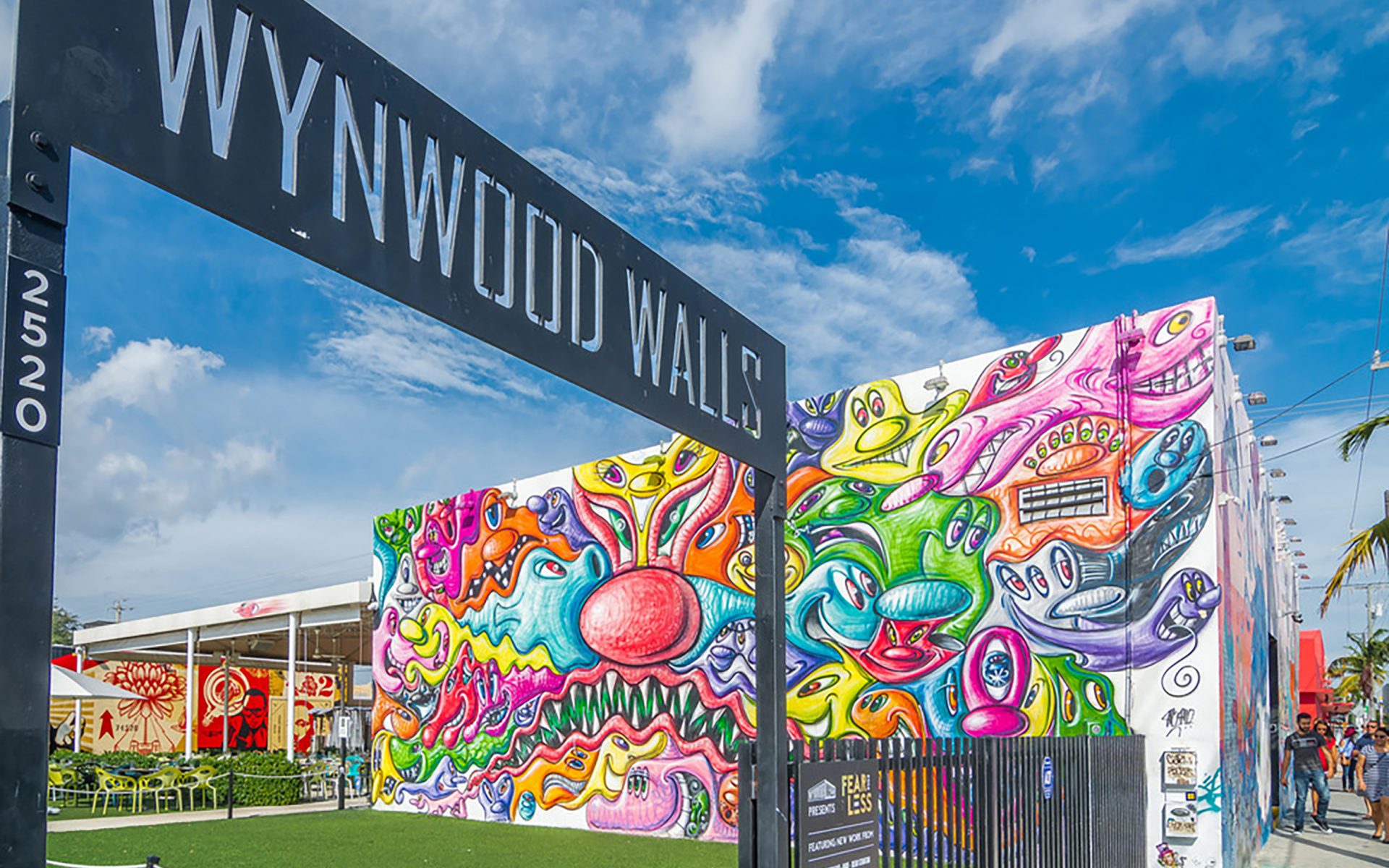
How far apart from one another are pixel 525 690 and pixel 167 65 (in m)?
15.1

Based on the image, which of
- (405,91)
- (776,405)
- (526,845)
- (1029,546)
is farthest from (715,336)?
(526,845)

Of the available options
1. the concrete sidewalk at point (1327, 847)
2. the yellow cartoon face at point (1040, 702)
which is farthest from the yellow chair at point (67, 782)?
the concrete sidewalk at point (1327, 847)

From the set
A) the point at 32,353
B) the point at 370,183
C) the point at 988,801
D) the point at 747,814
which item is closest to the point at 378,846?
the point at 988,801

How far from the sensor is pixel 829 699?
13445 millimetres

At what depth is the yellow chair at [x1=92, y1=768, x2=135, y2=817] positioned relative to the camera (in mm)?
20258

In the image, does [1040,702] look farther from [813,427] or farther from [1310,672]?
[1310,672]

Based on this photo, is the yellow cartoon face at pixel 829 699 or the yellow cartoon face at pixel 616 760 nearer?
the yellow cartoon face at pixel 829 699

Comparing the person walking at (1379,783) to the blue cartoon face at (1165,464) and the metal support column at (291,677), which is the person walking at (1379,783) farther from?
the metal support column at (291,677)

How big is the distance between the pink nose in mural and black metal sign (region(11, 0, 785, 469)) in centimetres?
1035

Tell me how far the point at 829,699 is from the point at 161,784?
577 inches

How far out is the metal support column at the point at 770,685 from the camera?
5.04 m

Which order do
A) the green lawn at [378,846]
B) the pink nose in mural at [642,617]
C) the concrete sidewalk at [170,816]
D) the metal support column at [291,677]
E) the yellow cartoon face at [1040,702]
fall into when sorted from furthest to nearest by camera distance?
the metal support column at [291,677] < the concrete sidewalk at [170,816] < the pink nose in mural at [642,617] < the green lawn at [378,846] < the yellow cartoon face at [1040,702]

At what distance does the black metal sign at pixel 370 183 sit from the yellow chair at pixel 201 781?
1978 cm

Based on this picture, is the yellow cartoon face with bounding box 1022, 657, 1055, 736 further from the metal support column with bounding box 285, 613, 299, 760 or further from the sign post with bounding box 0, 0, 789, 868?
the metal support column with bounding box 285, 613, 299, 760
